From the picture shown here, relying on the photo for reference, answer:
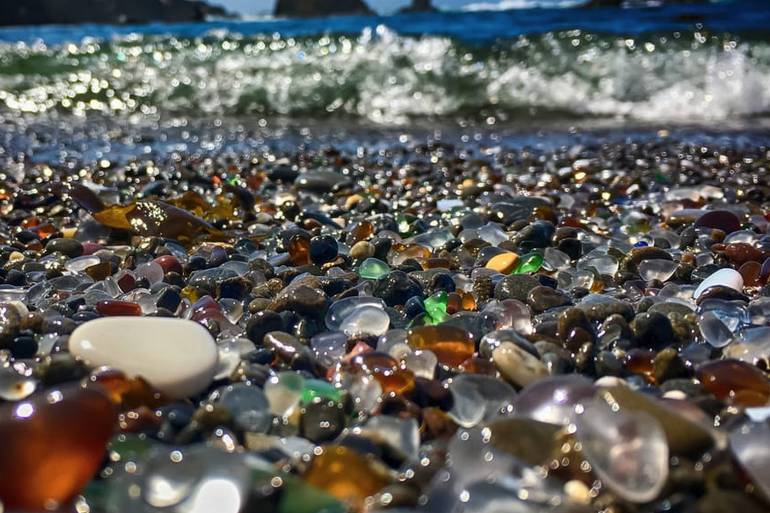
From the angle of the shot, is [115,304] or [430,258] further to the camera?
[430,258]

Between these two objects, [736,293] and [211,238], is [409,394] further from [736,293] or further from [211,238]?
[211,238]

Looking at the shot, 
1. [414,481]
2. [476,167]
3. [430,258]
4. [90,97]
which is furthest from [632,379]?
[90,97]

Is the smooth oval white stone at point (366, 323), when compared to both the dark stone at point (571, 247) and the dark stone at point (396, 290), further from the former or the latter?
the dark stone at point (571, 247)

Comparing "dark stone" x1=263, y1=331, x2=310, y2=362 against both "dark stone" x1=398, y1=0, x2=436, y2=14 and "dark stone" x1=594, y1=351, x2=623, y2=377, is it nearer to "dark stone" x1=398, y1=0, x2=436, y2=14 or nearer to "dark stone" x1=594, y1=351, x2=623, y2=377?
"dark stone" x1=594, y1=351, x2=623, y2=377

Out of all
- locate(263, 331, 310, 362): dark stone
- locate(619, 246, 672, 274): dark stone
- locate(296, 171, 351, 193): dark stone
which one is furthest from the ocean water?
locate(263, 331, 310, 362): dark stone

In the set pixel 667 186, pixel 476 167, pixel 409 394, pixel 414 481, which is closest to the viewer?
pixel 414 481

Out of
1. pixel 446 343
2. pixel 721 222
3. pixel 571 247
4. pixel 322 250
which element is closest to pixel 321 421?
pixel 446 343
